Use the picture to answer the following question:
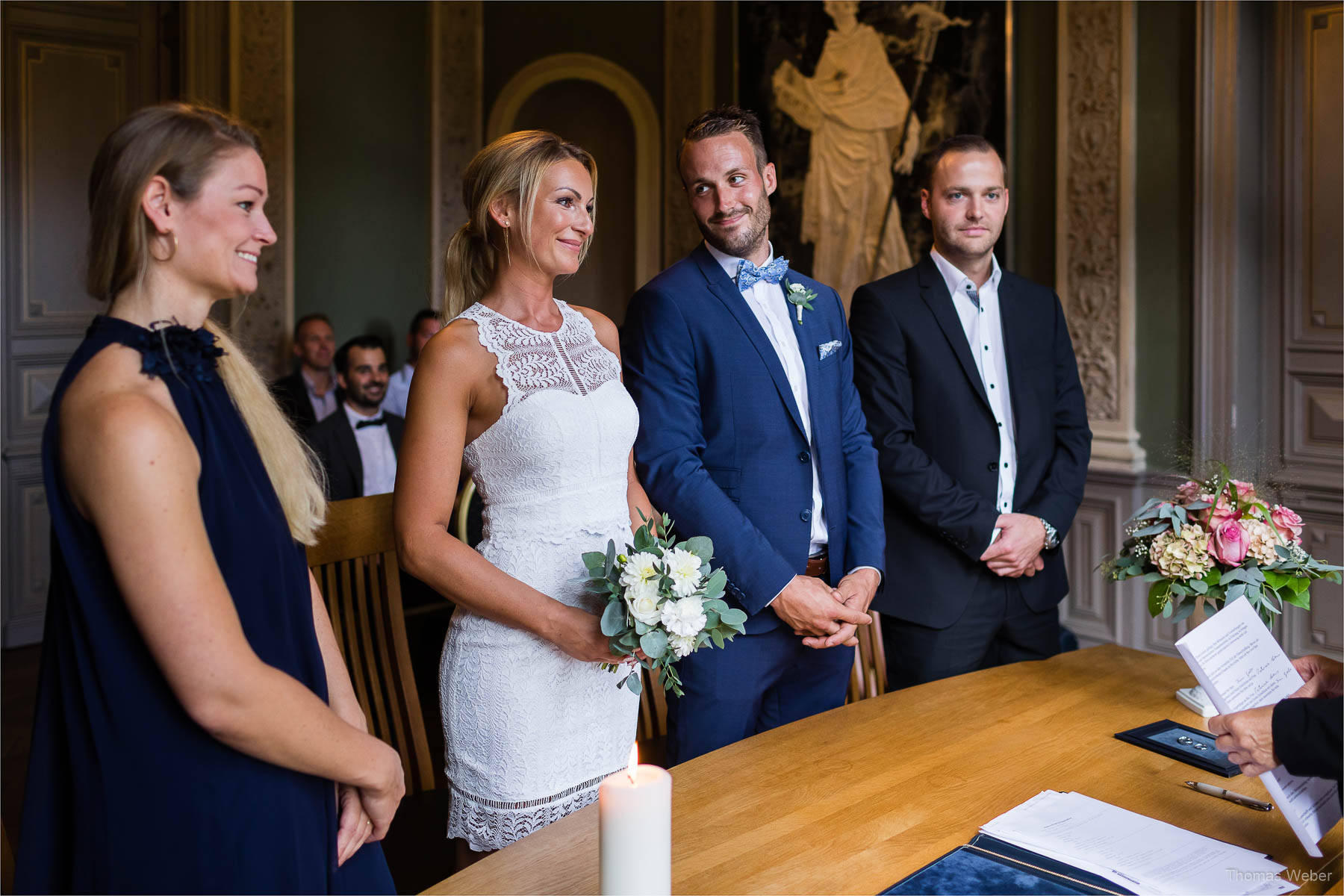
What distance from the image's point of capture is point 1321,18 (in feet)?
13.6

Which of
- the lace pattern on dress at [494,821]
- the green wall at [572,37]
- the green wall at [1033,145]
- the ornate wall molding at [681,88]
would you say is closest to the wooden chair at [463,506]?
the lace pattern on dress at [494,821]

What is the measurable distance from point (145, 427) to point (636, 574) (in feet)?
2.45

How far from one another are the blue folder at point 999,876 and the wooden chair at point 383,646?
1.06m

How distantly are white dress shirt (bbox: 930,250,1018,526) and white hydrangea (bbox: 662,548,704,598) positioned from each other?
134cm

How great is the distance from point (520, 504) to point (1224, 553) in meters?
1.24

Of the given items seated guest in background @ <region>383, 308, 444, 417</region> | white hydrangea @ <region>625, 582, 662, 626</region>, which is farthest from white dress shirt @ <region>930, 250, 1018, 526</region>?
seated guest in background @ <region>383, 308, 444, 417</region>

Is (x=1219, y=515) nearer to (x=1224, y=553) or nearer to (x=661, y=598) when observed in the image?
(x=1224, y=553)

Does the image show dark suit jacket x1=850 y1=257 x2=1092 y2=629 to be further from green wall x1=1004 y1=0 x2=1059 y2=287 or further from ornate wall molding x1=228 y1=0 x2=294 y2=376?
ornate wall molding x1=228 y1=0 x2=294 y2=376

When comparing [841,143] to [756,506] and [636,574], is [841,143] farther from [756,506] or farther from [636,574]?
[636,574]

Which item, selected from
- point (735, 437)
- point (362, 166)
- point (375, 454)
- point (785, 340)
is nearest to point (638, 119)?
point (362, 166)

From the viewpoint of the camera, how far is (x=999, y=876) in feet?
4.33

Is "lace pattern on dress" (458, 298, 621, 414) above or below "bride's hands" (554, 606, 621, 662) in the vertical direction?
above

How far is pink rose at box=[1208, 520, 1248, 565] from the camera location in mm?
1895

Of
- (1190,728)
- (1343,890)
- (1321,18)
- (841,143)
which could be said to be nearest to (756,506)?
(1190,728)
